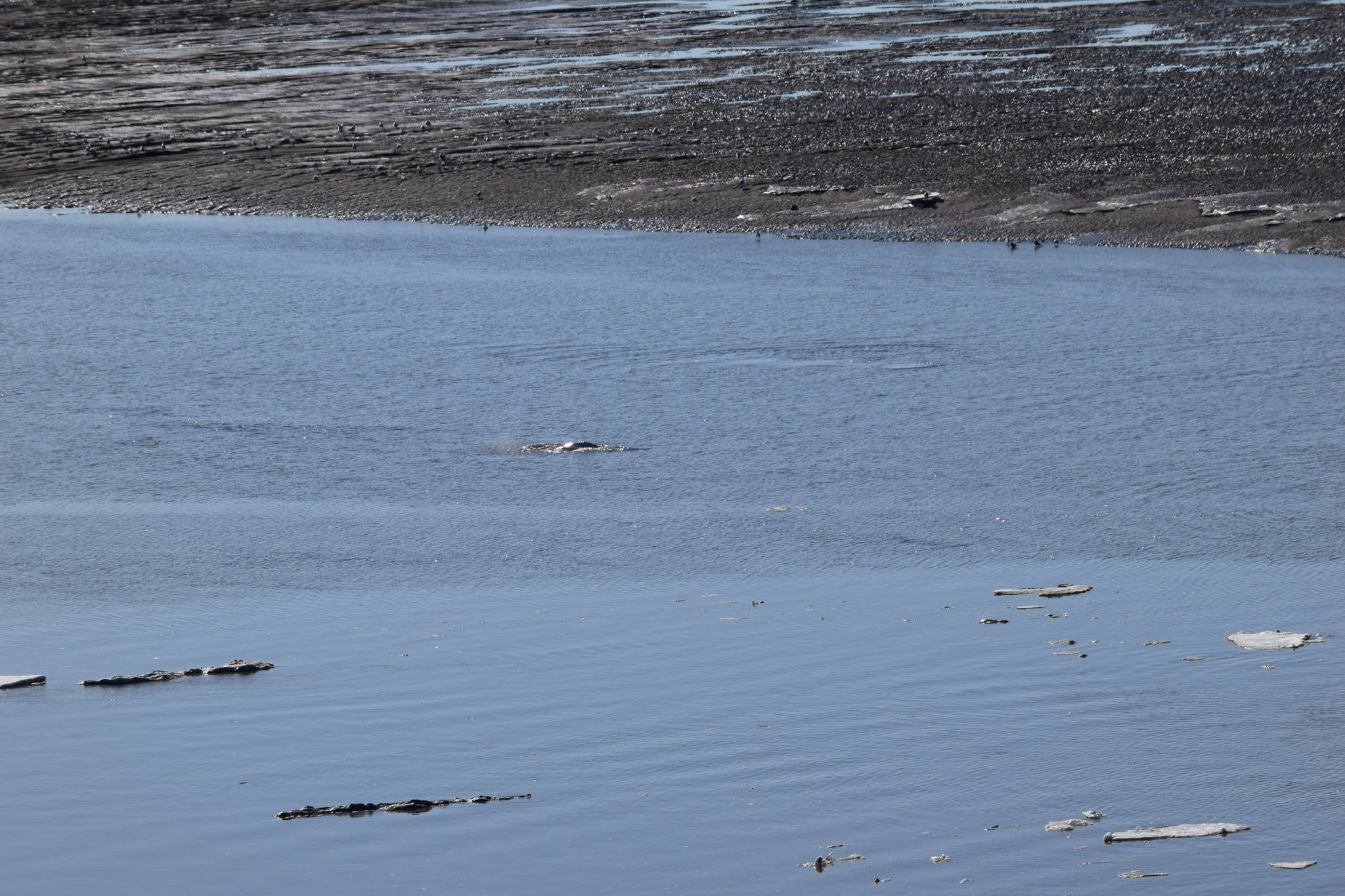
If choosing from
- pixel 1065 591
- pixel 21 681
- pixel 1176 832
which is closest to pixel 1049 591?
pixel 1065 591

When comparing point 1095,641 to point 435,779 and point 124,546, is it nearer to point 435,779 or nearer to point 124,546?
point 435,779

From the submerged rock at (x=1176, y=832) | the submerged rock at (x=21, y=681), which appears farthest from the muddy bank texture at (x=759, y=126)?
the submerged rock at (x=21, y=681)

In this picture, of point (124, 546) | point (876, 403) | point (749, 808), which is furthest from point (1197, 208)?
point (749, 808)

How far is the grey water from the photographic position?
499 cm

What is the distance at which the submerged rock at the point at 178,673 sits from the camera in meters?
6.16

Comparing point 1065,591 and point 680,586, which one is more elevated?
point 680,586

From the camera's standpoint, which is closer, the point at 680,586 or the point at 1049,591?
the point at 1049,591

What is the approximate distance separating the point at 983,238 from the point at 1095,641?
9.43m

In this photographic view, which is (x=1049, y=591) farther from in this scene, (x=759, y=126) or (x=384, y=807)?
(x=759, y=126)

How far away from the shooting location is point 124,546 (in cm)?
771

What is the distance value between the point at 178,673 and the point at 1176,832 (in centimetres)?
338

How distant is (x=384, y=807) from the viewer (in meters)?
5.13

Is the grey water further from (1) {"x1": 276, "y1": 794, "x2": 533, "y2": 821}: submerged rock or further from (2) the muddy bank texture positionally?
(2) the muddy bank texture

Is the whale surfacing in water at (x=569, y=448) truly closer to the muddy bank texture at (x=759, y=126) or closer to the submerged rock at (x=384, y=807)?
the submerged rock at (x=384, y=807)
